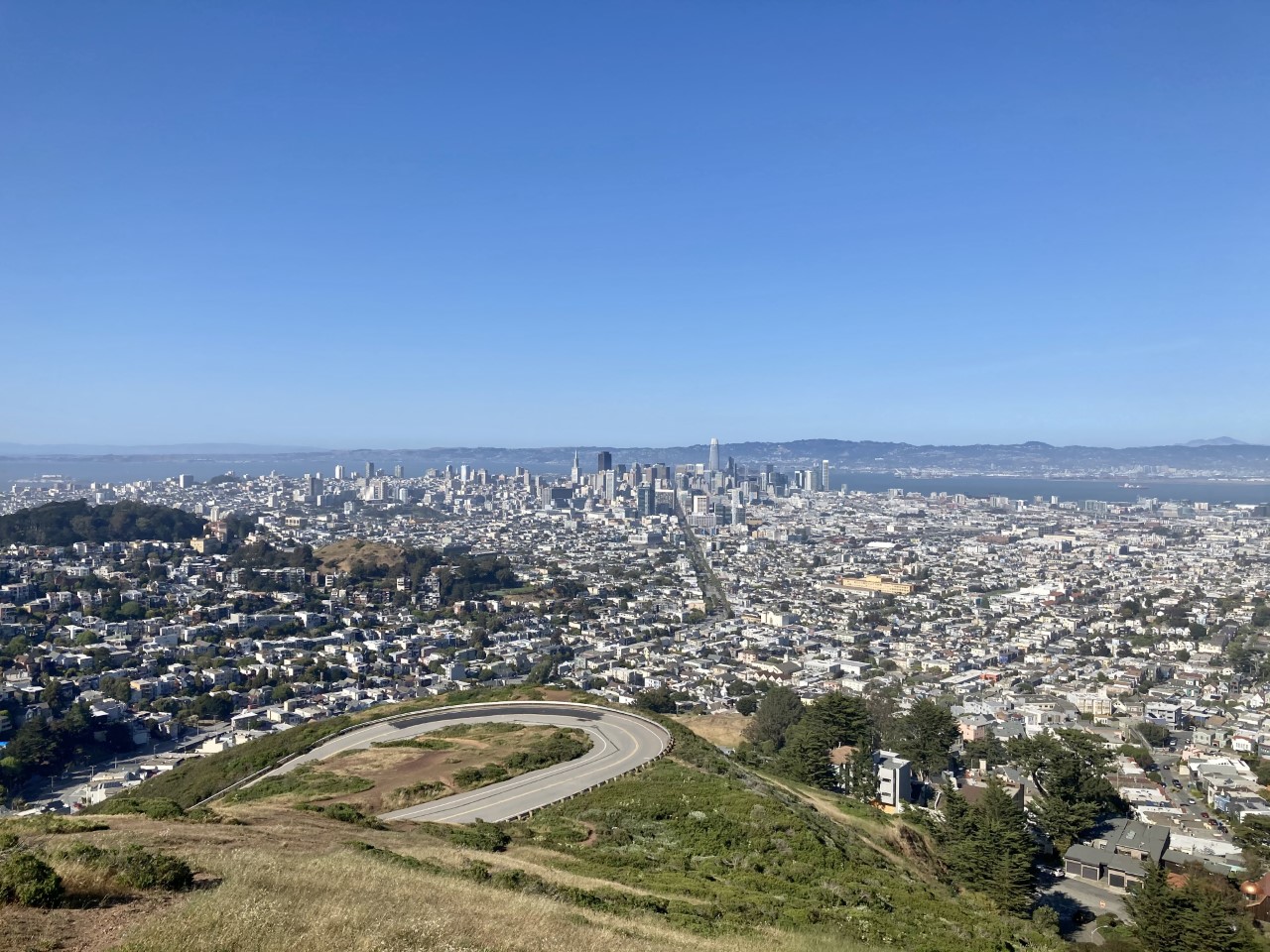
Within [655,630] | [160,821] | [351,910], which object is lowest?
[655,630]

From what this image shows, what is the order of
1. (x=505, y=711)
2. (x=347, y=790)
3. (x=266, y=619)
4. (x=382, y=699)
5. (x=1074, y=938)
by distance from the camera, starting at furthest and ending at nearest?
(x=266, y=619)
(x=382, y=699)
(x=505, y=711)
(x=1074, y=938)
(x=347, y=790)

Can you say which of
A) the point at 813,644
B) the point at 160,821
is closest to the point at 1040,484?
the point at 813,644

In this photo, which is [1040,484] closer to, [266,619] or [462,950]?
[266,619]

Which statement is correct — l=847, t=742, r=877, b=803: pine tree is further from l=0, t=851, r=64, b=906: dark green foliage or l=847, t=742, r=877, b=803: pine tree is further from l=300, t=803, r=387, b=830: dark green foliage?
l=0, t=851, r=64, b=906: dark green foliage

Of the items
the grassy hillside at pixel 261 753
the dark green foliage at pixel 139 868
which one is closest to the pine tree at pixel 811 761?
the grassy hillside at pixel 261 753

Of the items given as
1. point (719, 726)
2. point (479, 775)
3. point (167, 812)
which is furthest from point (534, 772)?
point (719, 726)

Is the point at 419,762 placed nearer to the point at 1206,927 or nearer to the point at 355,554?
the point at 1206,927

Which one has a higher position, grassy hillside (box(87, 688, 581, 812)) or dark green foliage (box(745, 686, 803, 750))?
grassy hillside (box(87, 688, 581, 812))

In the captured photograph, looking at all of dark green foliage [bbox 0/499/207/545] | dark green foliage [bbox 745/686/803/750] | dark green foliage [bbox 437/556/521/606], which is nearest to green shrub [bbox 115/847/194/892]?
dark green foliage [bbox 745/686/803/750]
